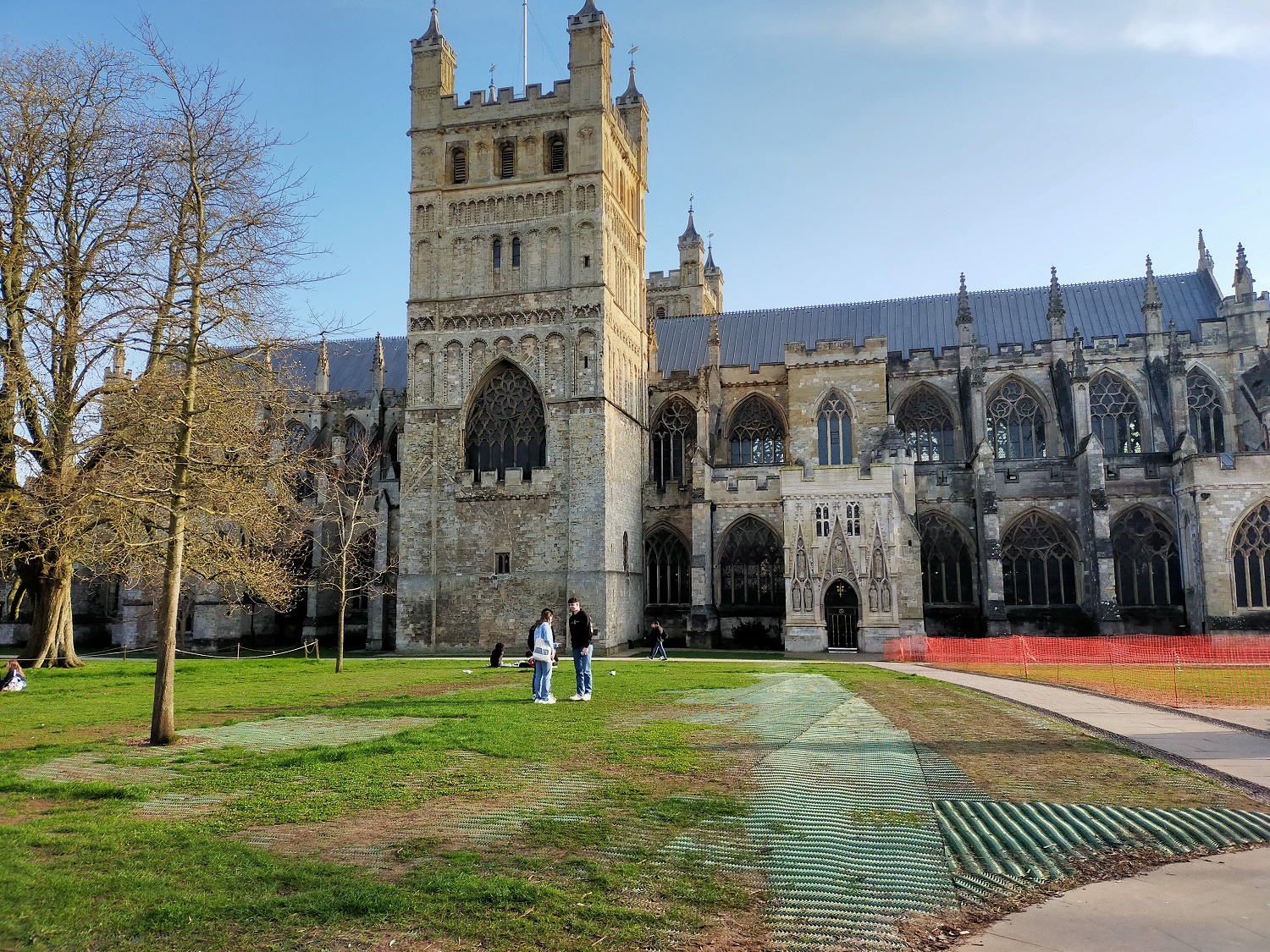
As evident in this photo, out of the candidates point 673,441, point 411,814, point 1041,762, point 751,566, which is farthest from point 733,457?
point 411,814

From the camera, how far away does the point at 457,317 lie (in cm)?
3438

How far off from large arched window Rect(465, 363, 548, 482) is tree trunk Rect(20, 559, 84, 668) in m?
14.9

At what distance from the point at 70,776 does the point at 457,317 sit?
27.4 meters

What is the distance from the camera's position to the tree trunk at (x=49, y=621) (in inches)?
815

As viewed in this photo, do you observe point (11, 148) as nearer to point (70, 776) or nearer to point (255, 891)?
point (70, 776)

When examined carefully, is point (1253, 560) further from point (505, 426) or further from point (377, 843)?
point (377, 843)

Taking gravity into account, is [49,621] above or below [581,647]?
above

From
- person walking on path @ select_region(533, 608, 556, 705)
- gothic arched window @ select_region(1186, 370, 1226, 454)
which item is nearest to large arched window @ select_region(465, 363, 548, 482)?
person walking on path @ select_region(533, 608, 556, 705)

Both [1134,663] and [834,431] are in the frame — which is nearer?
[1134,663]

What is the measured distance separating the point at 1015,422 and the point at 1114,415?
12.3 ft

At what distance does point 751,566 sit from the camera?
34.8 metres

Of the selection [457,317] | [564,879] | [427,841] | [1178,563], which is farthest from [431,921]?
[1178,563]

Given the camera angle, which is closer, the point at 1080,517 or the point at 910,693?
the point at 910,693

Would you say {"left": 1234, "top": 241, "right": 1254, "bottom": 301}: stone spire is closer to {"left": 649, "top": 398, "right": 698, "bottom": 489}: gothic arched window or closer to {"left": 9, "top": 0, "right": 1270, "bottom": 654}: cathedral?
{"left": 9, "top": 0, "right": 1270, "bottom": 654}: cathedral
